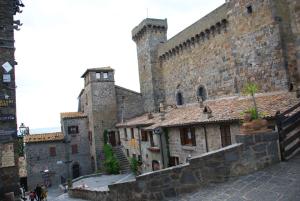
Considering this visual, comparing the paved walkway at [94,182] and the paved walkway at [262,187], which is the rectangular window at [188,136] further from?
the paved walkway at [262,187]

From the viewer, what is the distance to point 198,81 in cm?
2705

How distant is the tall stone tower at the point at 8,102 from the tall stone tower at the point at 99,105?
1748 centimetres

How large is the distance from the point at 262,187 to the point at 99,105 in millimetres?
28907

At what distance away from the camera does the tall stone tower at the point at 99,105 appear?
1342 inches

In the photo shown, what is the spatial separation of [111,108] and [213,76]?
14520mm

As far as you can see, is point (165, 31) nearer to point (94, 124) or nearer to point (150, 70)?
point (150, 70)

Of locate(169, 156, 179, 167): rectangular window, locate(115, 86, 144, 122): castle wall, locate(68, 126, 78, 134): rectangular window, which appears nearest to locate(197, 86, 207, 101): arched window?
locate(169, 156, 179, 167): rectangular window

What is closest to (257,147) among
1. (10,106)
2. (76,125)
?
(10,106)

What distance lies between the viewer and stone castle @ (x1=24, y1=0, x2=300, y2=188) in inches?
661

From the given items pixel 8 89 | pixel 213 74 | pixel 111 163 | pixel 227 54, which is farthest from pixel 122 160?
pixel 8 89

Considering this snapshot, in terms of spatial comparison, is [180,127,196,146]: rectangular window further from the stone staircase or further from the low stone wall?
the stone staircase

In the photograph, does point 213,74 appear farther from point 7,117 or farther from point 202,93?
point 7,117

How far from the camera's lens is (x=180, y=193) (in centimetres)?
806

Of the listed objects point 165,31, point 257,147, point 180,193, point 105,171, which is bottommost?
point 105,171
